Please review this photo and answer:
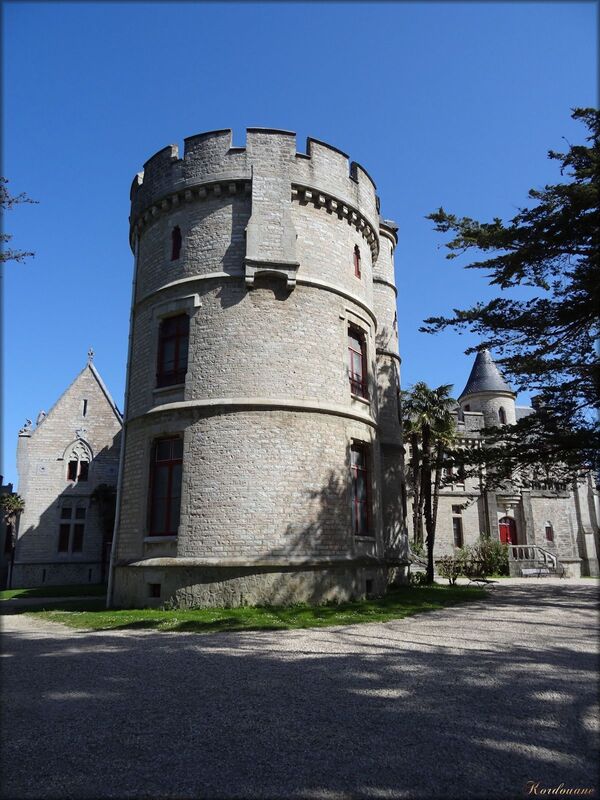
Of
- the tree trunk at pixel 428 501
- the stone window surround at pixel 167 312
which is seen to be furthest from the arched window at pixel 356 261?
the tree trunk at pixel 428 501

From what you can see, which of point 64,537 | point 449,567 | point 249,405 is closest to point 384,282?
point 249,405

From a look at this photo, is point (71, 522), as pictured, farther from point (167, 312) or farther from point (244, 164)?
point (244, 164)

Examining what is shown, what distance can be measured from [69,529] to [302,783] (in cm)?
2773

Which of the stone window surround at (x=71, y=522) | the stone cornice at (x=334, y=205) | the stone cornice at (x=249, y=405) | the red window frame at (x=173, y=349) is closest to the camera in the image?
the stone cornice at (x=249, y=405)

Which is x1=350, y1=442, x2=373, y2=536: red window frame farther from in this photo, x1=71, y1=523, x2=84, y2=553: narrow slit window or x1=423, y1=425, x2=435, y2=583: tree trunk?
x1=71, y1=523, x2=84, y2=553: narrow slit window

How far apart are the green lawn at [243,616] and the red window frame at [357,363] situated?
5.77 m

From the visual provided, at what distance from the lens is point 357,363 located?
633 inches

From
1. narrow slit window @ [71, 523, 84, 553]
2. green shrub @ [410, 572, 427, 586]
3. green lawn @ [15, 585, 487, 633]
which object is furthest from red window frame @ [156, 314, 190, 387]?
narrow slit window @ [71, 523, 84, 553]

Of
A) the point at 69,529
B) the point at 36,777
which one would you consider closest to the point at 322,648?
the point at 36,777

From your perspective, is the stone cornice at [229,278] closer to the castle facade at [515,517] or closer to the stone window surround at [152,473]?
the stone window surround at [152,473]

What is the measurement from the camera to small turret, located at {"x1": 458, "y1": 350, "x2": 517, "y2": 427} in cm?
3838

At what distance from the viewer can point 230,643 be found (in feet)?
28.1

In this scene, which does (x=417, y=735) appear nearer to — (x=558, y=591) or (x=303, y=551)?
(x=303, y=551)

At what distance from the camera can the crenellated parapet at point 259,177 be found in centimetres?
1460
